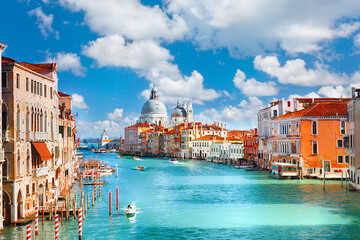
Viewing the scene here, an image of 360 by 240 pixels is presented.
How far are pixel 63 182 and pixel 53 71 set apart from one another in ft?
22.8

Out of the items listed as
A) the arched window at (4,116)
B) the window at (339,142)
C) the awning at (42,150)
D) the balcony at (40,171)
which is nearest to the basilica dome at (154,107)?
the window at (339,142)

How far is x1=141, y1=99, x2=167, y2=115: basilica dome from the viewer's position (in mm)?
129000

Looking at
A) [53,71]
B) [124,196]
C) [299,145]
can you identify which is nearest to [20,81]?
[53,71]

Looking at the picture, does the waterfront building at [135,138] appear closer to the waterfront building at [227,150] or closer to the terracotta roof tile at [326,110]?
the waterfront building at [227,150]

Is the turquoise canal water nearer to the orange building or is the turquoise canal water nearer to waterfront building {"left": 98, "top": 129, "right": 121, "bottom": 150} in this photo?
the orange building

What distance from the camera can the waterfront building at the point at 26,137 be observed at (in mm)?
14531

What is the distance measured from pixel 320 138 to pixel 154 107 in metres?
97.8

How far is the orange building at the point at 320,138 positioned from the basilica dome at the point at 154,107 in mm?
95865

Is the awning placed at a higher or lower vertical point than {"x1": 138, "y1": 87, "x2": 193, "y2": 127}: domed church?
lower

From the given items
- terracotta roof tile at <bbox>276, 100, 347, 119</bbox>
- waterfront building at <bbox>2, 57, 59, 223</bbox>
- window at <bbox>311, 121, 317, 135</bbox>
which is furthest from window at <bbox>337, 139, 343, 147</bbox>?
waterfront building at <bbox>2, 57, 59, 223</bbox>

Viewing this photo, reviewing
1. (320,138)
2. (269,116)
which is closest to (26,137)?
(320,138)

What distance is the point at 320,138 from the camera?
32.9 m

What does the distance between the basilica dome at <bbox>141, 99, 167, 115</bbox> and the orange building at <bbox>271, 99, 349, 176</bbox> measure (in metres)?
95.9

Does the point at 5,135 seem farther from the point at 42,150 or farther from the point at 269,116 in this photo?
the point at 269,116
